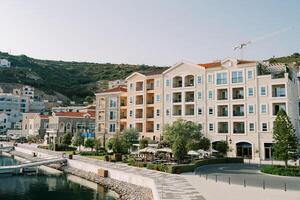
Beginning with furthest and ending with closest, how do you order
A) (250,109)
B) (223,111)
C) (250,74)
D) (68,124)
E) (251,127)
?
(68,124) → (223,111) → (250,74) → (250,109) → (251,127)

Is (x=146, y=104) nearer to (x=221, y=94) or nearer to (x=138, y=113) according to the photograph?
(x=138, y=113)

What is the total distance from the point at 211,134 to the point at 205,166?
16924mm

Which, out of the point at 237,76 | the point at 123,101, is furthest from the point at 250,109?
the point at 123,101

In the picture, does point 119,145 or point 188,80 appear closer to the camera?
point 119,145

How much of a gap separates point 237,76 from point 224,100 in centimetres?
498

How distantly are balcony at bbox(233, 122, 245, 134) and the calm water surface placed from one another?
93.9 feet

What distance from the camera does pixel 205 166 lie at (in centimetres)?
4541

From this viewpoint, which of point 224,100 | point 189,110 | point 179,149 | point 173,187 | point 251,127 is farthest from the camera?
point 189,110

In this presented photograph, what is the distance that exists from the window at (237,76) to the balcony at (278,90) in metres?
5.88

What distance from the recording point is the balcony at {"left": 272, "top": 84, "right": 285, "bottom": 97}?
181 ft

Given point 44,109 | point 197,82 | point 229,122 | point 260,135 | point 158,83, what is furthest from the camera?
point 44,109

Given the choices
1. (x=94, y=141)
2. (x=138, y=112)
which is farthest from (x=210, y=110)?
(x=94, y=141)

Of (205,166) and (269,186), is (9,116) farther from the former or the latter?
(269,186)

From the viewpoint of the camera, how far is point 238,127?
59969 millimetres
